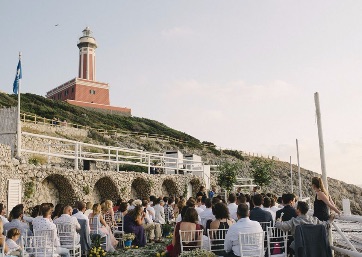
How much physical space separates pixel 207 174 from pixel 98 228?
59.7 ft

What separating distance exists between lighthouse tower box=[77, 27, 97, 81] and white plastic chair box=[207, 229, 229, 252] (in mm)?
55340

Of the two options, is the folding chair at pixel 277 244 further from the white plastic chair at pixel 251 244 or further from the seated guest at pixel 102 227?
the seated guest at pixel 102 227

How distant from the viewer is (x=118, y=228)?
11.9 meters

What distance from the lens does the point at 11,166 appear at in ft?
43.5

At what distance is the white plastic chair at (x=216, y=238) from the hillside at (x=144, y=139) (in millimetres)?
37156

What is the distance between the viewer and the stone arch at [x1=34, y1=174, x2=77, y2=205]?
15.1 meters

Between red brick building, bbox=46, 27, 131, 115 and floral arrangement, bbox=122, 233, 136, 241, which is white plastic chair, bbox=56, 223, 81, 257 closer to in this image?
floral arrangement, bbox=122, 233, 136, 241

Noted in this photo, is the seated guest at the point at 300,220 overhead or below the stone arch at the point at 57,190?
below

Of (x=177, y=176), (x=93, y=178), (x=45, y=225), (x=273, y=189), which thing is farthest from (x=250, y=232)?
(x=273, y=189)

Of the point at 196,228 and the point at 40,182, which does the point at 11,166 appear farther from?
the point at 196,228

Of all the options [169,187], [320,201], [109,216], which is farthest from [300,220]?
[169,187]

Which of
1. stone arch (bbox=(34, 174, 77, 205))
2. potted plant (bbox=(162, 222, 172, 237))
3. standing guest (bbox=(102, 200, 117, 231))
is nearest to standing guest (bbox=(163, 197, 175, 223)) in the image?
potted plant (bbox=(162, 222, 172, 237))

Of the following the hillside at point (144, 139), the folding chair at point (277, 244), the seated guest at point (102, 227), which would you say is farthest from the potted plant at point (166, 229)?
the hillside at point (144, 139)

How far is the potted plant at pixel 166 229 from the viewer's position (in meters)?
14.2
